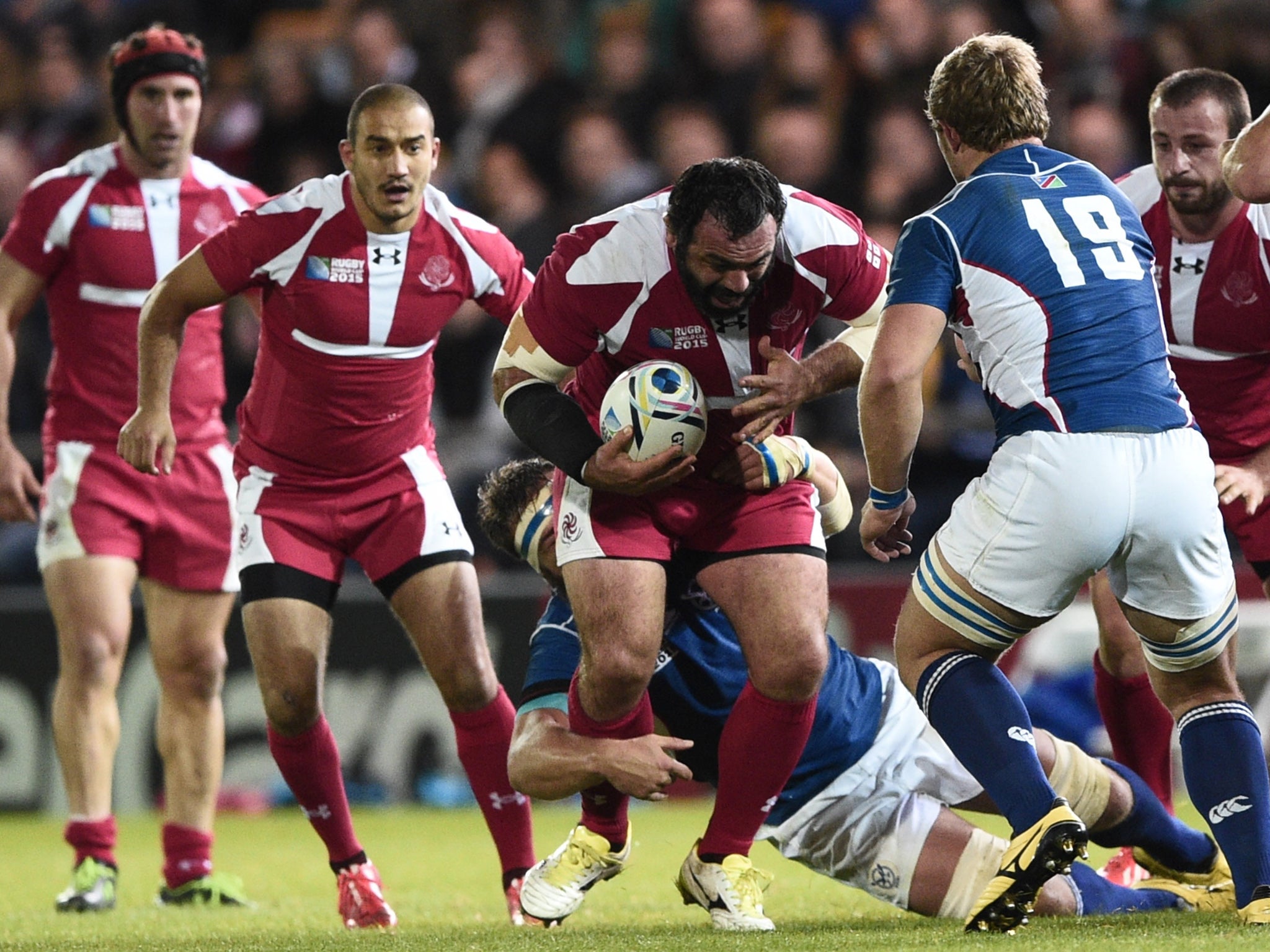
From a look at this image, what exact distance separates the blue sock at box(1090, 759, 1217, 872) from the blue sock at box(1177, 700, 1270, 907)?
50cm

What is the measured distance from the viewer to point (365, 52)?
485 inches

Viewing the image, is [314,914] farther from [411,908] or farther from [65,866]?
[65,866]

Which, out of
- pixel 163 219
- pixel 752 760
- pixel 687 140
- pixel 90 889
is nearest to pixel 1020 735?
pixel 752 760

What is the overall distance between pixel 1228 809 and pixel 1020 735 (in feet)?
1.69

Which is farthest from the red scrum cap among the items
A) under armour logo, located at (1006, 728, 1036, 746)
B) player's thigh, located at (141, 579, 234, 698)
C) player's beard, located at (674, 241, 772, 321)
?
under armour logo, located at (1006, 728, 1036, 746)

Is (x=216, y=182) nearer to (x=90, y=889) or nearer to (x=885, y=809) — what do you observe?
(x=90, y=889)

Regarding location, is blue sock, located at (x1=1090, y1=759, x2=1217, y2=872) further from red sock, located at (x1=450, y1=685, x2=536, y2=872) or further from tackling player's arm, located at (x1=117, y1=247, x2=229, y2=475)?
tackling player's arm, located at (x1=117, y1=247, x2=229, y2=475)

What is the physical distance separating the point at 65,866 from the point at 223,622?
5.29 ft

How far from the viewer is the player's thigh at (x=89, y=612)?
6.57 meters

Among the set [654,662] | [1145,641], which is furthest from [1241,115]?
[654,662]

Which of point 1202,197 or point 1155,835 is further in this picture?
point 1202,197

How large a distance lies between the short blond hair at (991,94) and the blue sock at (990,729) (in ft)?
4.11

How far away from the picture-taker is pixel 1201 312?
18.1ft

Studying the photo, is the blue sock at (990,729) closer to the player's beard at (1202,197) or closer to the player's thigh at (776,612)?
the player's thigh at (776,612)
